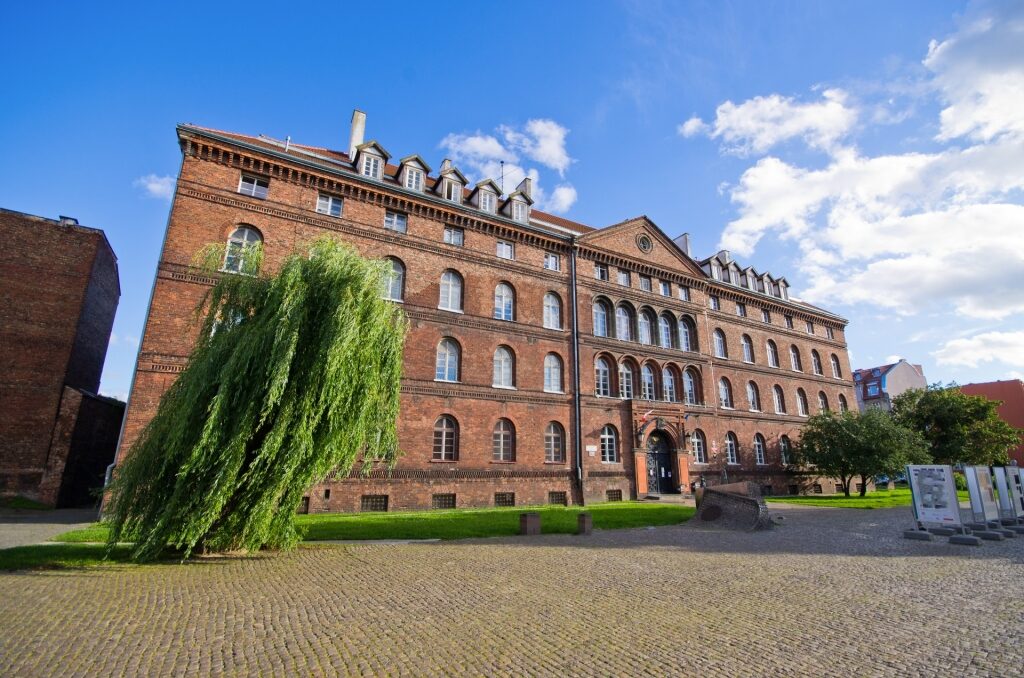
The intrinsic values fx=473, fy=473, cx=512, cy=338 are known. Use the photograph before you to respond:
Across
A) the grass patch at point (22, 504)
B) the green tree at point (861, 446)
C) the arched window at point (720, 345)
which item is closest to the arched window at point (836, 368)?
the green tree at point (861, 446)

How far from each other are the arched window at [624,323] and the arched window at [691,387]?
14.6 ft

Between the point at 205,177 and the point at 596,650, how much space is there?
20.2 m

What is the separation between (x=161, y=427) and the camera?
28.3ft

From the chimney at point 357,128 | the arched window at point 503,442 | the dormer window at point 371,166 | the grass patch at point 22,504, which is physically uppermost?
the chimney at point 357,128

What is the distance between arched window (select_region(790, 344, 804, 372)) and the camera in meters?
33.4

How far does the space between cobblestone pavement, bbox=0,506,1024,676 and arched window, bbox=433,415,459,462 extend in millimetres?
9613

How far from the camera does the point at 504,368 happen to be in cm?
2203

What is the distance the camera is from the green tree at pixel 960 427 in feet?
107

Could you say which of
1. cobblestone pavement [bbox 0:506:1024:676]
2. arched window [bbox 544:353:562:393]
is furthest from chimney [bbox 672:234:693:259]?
cobblestone pavement [bbox 0:506:1024:676]

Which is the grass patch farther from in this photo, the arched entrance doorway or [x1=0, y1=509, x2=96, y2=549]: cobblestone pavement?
the arched entrance doorway

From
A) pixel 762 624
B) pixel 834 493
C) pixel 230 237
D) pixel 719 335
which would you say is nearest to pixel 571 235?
pixel 719 335

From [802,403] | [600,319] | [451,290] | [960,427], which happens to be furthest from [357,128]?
[960,427]

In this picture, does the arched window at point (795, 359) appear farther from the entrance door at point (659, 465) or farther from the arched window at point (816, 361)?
the entrance door at point (659, 465)

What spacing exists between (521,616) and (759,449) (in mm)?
28285
